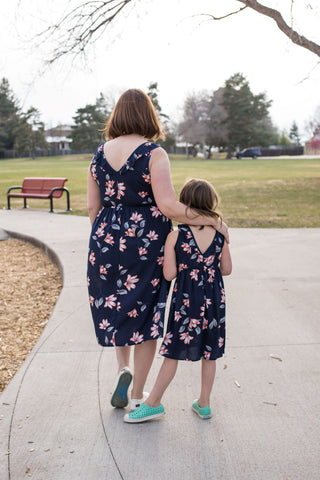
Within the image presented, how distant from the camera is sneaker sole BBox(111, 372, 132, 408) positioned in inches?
119

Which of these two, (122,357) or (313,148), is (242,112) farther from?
(122,357)

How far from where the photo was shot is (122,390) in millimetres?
3051

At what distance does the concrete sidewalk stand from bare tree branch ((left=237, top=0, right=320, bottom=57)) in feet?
35.6

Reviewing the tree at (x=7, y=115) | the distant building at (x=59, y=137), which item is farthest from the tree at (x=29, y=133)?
the distant building at (x=59, y=137)

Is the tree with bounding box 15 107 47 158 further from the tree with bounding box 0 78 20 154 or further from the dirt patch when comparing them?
the dirt patch

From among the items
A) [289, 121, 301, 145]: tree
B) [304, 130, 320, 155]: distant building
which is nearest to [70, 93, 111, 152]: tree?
[304, 130, 320, 155]: distant building

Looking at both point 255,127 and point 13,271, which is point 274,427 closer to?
point 13,271

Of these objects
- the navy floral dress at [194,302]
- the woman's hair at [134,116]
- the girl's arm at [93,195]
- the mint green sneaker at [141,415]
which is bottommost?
the mint green sneaker at [141,415]

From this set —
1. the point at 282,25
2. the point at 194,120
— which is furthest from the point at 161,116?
the point at 282,25

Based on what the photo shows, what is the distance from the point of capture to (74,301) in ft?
17.4

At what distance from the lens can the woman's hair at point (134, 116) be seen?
9.30ft

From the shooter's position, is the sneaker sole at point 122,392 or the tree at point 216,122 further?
the tree at point 216,122

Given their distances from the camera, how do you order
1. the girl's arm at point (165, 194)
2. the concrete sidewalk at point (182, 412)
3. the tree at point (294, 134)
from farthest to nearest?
1. the tree at point (294, 134)
2. the girl's arm at point (165, 194)
3. the concrete sidewalk at point (182, 412)

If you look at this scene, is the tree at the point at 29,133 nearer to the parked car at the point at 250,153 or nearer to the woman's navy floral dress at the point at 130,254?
the parked car at the point at 250,153
